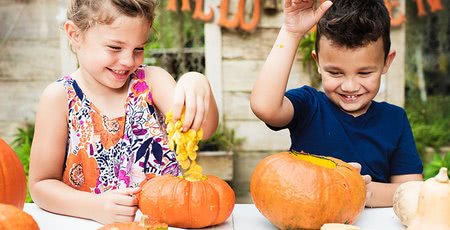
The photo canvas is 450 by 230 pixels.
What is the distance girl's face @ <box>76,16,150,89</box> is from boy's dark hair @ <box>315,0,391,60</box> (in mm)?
570

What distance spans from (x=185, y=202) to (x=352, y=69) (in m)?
0.71

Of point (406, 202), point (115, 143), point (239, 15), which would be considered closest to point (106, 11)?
point (115, 143)

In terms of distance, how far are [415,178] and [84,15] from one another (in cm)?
118

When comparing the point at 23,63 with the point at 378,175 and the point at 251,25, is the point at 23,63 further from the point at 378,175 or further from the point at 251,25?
the point at 378,175

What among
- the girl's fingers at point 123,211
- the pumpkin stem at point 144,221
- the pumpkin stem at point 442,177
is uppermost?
the pumpkin stem at point 442,177

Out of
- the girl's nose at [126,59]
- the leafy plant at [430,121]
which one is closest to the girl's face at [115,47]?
the girl's nose at [126,59]

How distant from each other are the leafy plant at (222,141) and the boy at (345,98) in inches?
99.1

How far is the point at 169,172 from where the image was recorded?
2109mm

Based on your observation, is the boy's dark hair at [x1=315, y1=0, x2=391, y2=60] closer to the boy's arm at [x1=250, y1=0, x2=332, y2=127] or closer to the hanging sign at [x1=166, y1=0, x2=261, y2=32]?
the boy's arm at [x1=250, y1=0, x2=332, y2=127]

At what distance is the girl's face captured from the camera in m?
1.85

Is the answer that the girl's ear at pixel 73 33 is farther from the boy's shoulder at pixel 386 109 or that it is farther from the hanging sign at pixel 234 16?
the hanging sign at pixel 234 16

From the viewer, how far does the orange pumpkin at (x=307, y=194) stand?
1.58 meters

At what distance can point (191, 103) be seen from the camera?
59.5 inches

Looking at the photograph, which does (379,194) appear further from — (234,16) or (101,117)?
(234,16)
